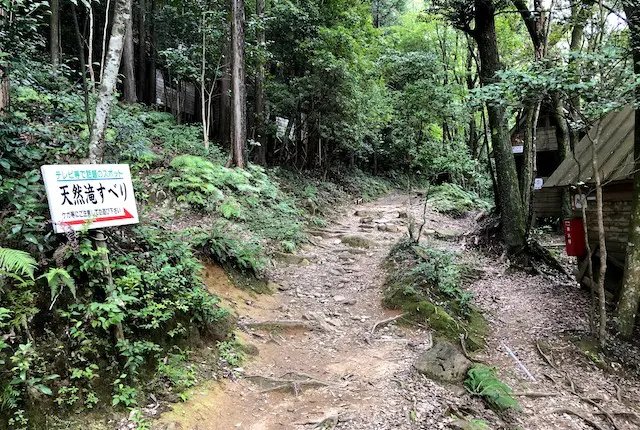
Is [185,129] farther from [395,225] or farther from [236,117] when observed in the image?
[395,225]

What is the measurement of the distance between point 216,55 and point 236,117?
11.9ft

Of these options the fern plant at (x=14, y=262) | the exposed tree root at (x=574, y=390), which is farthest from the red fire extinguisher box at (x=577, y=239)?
the fern plant at (x=14, y=262)

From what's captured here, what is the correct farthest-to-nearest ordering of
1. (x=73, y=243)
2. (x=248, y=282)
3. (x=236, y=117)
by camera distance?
(x=236, y=117) < (x=248, y=282) < (x=73, y=243)

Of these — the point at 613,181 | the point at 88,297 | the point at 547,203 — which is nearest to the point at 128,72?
the point at 88,297

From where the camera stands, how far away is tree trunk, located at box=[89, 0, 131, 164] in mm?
4371

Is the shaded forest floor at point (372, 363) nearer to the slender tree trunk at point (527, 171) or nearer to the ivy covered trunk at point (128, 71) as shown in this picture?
the slender tree trunk at point (527, 171)

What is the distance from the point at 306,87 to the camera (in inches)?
535

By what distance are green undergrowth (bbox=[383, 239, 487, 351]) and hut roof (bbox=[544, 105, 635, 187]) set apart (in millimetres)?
3151

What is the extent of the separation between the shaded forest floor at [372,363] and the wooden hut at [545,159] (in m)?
9.26

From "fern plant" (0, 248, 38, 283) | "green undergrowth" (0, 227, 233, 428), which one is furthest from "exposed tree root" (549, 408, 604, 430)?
"fern plant" (0, 248, 38, 283)

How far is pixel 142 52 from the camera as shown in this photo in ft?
53.6

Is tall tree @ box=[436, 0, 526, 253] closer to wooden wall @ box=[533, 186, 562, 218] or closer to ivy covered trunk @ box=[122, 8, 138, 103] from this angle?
wooden wall @ box=[533, 186, 562, 218]

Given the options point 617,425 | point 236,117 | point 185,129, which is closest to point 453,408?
point 617,425

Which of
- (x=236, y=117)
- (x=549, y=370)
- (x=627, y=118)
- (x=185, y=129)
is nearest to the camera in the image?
(x=549, y=370)
